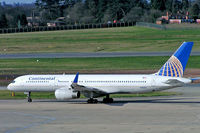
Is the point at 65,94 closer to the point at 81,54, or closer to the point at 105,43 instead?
the point at 81,54

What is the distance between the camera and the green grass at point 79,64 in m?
81.5

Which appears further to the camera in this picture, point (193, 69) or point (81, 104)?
point (193, 69)

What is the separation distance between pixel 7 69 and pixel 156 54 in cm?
3163

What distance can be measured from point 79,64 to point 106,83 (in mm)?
37950

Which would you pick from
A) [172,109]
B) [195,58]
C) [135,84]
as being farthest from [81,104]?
[195,58]

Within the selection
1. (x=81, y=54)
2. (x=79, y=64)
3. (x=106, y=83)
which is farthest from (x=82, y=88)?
(x=81, y=54)

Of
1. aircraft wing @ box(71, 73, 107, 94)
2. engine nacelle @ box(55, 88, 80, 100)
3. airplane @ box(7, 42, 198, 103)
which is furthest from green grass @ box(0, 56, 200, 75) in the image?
engine nacelle @ box(55, 88, 80, 100)

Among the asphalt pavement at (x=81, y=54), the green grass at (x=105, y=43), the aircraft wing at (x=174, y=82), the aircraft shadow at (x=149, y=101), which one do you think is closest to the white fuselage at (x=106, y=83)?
the aircraft wing at (x=174, y=82)

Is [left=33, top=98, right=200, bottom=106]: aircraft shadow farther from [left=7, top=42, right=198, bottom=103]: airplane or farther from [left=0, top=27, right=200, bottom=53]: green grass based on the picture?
[left=0, top=27, right=200, bottom=53]: green grass

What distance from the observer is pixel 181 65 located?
49.5 meters

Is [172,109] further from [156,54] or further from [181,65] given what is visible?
[156,54]

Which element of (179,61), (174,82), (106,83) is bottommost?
(106,83)

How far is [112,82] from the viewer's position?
5150 centimetres

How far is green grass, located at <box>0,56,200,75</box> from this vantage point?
267 ft
